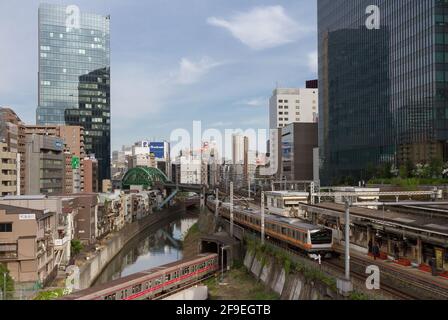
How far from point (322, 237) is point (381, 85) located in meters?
44.0

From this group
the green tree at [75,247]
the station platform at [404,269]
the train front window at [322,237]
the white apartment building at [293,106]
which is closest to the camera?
the station platform at [404,269]

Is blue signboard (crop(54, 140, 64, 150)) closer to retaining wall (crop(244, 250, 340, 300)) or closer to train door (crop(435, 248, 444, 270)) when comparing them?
retaining wall (crop(244, 250, 340, 300))

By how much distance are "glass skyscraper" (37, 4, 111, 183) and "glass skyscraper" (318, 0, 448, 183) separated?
65.8m

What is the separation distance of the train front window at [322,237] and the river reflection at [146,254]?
69.3 ft

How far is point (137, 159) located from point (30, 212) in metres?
154

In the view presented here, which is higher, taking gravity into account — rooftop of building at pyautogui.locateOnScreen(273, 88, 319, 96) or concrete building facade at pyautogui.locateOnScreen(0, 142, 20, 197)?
rooftop of building at pyautogui.locateOnScreen(273, 88, 319, 96)

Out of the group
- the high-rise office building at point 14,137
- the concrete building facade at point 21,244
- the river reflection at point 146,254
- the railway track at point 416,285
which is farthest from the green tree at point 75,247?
the railway track at point 416,285

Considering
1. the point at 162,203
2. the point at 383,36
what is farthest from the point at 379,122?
the point at 162,203

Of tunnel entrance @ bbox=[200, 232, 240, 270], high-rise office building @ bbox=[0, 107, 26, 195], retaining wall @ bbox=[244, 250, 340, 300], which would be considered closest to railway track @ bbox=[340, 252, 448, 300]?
retaining wall @ bbox=[244, 250, 340, 300]

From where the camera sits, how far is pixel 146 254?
195 feet

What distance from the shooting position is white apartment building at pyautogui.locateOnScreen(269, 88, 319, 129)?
148 metres

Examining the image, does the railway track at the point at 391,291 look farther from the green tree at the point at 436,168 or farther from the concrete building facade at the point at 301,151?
the concrete building facade at the point at 301,151

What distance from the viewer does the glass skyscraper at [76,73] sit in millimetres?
120750

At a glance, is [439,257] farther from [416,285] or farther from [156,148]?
[156,148]
